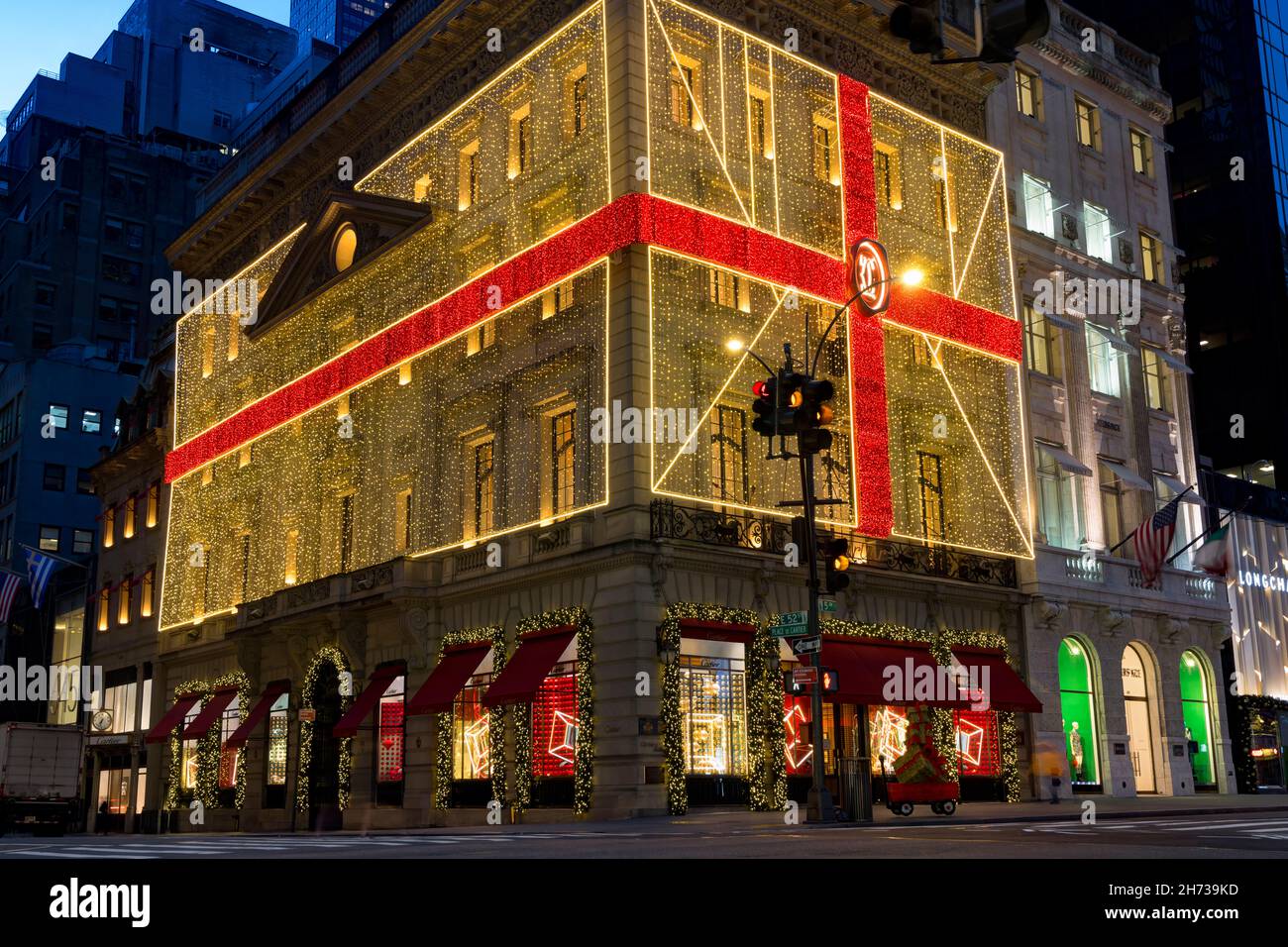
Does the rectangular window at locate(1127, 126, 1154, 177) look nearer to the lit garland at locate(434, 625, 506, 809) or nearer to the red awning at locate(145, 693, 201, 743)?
A: the lit garland at locate(434, 625, 506, 809)

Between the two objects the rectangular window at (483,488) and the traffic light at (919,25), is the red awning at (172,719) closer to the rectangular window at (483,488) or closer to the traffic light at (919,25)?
the rectangular window at (483,488)

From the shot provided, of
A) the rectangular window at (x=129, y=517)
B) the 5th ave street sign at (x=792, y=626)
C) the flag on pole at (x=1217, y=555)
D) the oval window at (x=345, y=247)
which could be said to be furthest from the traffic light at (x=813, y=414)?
the rectangular window at (x=129, y=517)

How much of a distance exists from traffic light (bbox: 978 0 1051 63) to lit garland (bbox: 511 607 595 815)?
23267 mm

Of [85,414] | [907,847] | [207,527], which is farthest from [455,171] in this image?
[85,414]

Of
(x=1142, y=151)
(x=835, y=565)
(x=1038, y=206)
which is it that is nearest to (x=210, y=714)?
(x=835, y=565)

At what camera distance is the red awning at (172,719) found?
48594 mm

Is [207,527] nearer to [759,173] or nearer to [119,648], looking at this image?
[119,648]

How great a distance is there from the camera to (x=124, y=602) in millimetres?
59219

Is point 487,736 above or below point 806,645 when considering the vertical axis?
below

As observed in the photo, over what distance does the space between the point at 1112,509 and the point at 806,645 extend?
72.1 ft

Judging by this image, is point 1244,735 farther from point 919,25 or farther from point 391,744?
point 919,25
